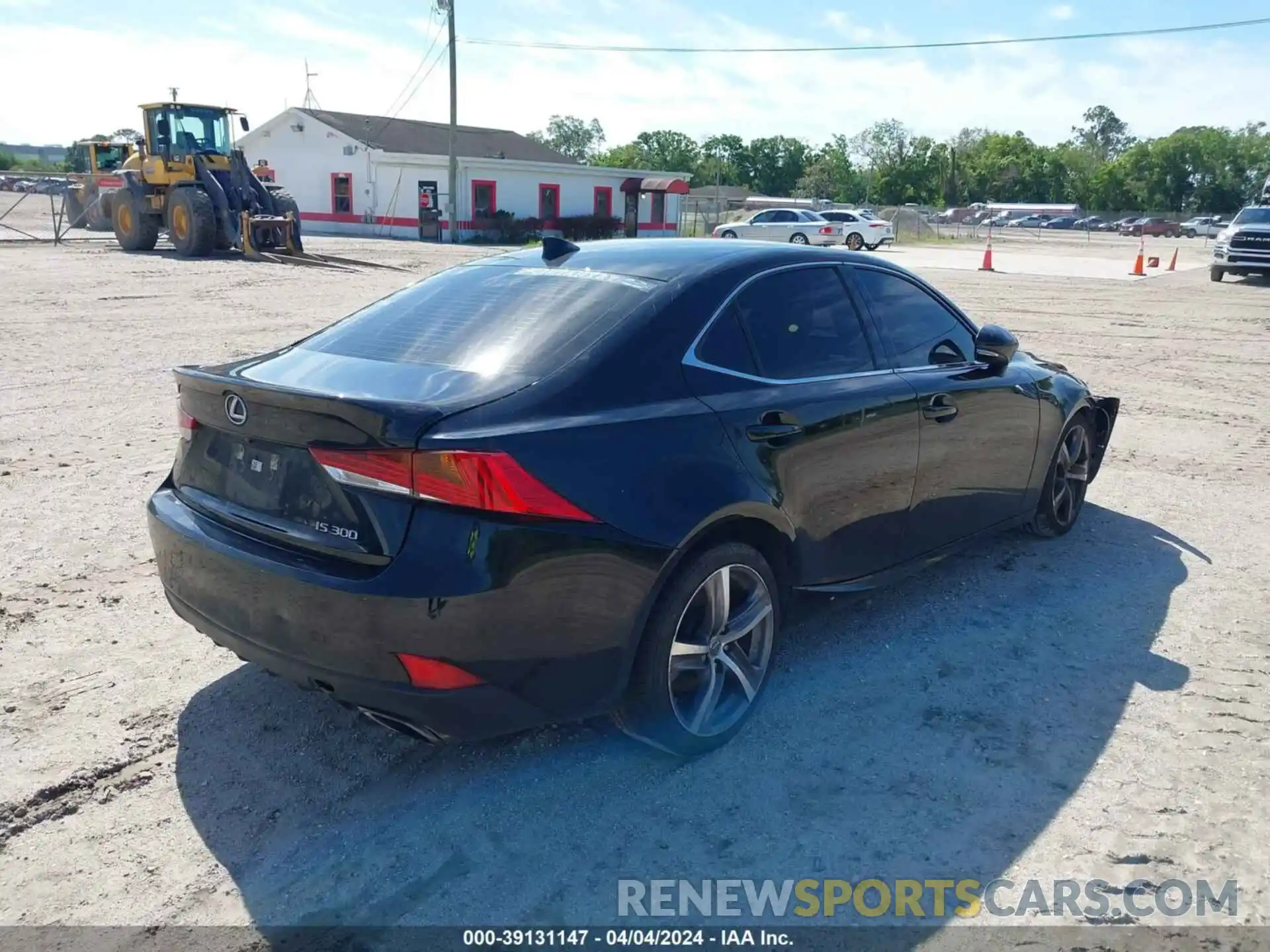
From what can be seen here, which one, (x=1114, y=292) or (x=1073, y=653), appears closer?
(x=1073, y=653)

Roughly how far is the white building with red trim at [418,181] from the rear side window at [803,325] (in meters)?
39.0

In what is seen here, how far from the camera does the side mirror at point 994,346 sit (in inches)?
190

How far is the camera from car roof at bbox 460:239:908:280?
3832mm

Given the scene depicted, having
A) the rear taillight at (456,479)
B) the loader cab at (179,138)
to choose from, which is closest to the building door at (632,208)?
the loader cab at (179,138)

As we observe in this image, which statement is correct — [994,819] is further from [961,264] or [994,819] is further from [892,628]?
[961,264]

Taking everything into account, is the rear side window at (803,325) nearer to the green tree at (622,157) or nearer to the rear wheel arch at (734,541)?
the rear wheel arch at (734,541)

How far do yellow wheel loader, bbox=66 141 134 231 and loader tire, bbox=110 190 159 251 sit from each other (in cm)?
369

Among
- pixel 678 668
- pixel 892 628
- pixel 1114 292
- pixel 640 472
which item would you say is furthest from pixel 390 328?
pixel 1114 292

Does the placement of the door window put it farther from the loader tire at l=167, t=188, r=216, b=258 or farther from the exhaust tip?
the loader tire at l=167, t=188, r=216, b=258

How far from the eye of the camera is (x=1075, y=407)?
18.7ft

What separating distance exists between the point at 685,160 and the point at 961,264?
8759cm

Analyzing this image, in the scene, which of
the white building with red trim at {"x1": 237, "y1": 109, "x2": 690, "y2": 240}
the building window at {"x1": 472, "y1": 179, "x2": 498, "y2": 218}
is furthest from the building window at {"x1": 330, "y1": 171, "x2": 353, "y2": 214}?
the building window at {"x1": 472, "y1": 179, "x2": 498, "y2": 218}

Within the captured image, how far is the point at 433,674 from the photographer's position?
2846 mm

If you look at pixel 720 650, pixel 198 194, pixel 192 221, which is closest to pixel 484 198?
pixel 198 194
